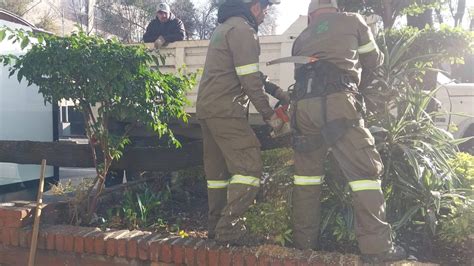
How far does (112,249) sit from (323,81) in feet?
6.45

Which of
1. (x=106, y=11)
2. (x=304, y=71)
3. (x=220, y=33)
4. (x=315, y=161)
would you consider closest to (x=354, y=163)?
(x=315, y=161)

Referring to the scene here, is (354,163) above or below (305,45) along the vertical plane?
below

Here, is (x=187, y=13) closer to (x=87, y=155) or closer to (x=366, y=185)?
(x=87, y=155)

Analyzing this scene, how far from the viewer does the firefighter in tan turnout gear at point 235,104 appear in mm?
3281

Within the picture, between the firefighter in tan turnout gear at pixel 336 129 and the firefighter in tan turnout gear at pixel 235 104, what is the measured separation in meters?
0.28

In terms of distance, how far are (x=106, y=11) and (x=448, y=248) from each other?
2454 cm

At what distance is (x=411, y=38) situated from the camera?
382cm

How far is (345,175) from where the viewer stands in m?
3.12

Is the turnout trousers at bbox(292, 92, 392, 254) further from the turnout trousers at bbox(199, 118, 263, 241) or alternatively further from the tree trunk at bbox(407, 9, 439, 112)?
the tree trunk at bbox(407, 9, 439, 112)

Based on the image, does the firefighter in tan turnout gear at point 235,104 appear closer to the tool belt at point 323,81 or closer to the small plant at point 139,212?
the tool belt at point 323,81

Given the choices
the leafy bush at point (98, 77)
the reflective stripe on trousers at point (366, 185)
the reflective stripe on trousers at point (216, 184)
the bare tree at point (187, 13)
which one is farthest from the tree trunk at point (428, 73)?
the bare tree at point (187, 13)

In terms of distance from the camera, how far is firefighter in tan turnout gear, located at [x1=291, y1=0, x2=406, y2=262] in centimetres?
298

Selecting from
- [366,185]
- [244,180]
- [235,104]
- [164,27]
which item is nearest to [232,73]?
[235,104]

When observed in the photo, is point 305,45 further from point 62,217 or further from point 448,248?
point 62,217
